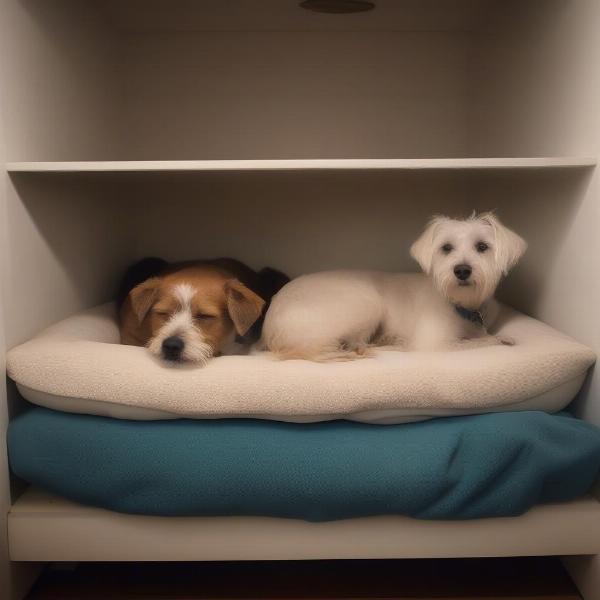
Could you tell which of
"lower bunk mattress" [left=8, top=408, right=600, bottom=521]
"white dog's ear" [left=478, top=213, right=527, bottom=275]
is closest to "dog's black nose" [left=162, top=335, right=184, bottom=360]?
"lower bunk mattress" [left=8, top=408, right=600, bottom=521]

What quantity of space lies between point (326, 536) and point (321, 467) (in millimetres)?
172

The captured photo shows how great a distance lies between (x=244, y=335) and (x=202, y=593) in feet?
2.07

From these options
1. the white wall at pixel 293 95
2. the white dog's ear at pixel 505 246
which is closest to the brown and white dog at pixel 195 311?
the white dog's ear at pixel 505 246

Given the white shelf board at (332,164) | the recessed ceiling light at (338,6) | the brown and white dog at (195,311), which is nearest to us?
the white shelf board at (332,164)

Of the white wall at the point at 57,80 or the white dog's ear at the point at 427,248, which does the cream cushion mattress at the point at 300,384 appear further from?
the white wall at the point at 57,80

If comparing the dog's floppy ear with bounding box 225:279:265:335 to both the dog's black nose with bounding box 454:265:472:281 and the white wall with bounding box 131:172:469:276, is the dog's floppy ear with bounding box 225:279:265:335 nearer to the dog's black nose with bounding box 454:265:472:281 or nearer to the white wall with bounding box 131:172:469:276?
the dog's black nose with bounding box 454:265:472:281

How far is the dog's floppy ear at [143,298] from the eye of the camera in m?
1.69

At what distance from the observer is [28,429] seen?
1.39 metres

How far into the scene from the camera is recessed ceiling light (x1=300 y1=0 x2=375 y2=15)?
1914 millimetres

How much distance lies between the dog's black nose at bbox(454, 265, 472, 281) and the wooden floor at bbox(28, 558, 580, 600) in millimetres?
680

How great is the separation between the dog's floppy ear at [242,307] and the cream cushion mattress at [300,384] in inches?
8.9

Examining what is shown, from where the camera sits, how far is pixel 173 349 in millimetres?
1448

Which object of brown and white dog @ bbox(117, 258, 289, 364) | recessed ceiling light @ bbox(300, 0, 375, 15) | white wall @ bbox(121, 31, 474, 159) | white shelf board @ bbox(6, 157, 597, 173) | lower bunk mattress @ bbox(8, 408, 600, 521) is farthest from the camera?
white wall @ bbox(121, 31, 474, 159)

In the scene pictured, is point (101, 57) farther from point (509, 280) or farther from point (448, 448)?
point (448, 448)
